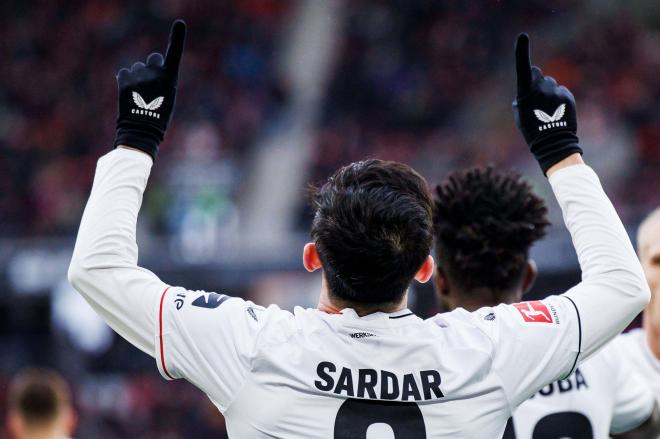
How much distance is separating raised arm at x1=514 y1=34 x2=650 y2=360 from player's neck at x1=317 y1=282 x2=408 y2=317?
37 cm

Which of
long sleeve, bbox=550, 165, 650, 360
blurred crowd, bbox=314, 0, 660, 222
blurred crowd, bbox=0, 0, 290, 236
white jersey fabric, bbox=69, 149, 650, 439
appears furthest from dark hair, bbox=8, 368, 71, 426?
blurred crowd, bbox=314, 0, 660, 222

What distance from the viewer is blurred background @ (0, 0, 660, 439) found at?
41.5 ft

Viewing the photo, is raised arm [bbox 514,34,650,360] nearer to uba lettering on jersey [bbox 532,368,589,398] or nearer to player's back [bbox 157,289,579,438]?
player's back [bbox 157,289,579,438]

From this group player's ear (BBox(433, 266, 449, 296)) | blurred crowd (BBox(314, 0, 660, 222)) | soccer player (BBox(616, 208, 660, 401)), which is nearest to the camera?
player's ear (BBox(433, 266, 449, 296))

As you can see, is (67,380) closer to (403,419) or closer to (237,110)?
(237,110)

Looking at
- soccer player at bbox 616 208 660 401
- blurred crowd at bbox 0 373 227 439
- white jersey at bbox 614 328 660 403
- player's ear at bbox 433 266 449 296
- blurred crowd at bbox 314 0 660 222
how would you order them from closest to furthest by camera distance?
player's ear at bbox 433 266 449 296
soccer player at bbox 616 208 660 401
white jersey at bbox 614 328 660 403
blurred crowd at bbox 0 373 227 439
blurred crowd at bbox 314 0 660 222

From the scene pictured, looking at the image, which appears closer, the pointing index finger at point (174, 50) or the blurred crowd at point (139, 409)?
Result: the pointing index finger at point (174, 50)

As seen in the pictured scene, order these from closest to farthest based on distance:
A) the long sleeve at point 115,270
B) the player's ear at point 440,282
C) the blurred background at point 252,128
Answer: the long sleeve at point 115,270 < the player's ear at point 440,282 < the blurred background at point 252,128

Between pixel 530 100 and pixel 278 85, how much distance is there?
1541 cm

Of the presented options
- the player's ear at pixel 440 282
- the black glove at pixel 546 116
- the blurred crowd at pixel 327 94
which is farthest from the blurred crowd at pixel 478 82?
the black glove at pixel 546 116

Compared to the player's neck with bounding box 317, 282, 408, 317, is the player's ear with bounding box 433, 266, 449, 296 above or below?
above

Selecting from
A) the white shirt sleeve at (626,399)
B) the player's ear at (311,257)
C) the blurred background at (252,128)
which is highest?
the blurred background at (252,128)

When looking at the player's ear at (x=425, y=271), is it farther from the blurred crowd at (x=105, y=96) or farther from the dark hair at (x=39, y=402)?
the blurred crowd at (x=105, y=96)

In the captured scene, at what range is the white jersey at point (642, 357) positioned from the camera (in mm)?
3488
